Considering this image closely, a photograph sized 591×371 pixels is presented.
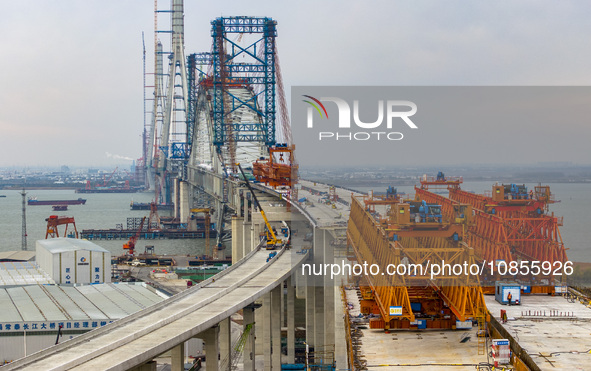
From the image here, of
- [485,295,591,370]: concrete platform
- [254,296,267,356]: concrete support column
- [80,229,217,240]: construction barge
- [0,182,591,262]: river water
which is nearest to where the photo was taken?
[485,295,591,370]: concrete platform

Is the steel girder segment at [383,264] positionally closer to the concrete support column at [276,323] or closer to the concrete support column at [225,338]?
the concrete support column at [276,323]

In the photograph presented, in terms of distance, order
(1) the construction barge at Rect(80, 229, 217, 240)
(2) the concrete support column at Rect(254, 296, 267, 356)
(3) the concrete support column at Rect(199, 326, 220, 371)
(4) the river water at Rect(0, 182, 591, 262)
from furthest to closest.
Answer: (1) the construction barge at Rect(80, 229, 217, 240) < (4) the river water at Rect(0, 182, 591, 262) < (2) the concrete support column at Rect(254, 296, 267, 356) < (3) the concrete support column at Rect(199, 326, 220, 371)

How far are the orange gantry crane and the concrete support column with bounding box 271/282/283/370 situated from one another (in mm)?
10608

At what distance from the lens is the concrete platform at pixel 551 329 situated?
23.1 m

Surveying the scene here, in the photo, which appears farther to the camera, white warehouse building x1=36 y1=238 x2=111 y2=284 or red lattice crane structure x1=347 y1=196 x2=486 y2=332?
Result: white warehouse building x1=36 y1=238 x2=111 y2=284

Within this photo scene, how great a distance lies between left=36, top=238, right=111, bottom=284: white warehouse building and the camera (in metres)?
51.8

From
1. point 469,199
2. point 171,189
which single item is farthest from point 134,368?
point 171,189

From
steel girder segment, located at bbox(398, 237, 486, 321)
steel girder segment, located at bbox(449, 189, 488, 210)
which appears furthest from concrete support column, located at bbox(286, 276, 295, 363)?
steel girder segment, located at bbox(449, 189, 488, 210)

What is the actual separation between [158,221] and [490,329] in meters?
96.8

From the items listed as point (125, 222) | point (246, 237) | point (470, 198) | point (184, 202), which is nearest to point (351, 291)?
point (470, 198)

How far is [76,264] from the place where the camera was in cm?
5206

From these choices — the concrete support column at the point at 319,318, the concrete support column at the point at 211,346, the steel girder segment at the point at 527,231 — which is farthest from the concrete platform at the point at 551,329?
the concrete support column at the point at 211,346

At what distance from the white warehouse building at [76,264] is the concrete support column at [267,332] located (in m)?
19.0

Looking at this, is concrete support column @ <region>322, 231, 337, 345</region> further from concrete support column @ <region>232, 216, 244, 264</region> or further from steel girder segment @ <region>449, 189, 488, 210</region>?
concrete support column @ <region>232, 216, 244, 264</region>
